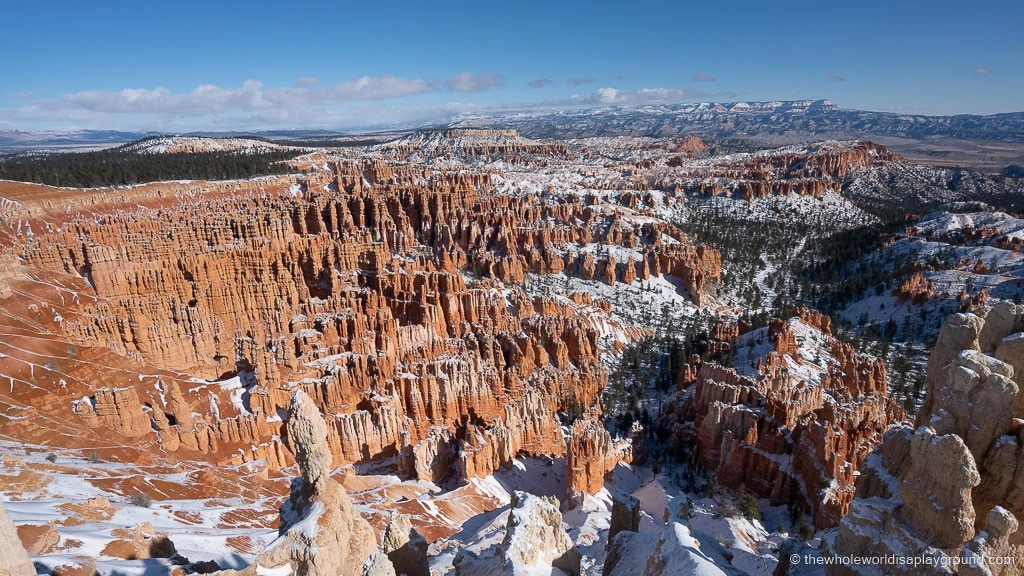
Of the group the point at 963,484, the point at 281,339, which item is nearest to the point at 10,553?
the point at 963,484

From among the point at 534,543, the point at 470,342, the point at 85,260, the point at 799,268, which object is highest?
the point at 85,260

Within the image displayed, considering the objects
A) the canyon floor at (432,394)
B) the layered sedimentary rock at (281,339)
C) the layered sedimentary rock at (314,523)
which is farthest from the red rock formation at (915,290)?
the layered sedimentary rock at (314,523)

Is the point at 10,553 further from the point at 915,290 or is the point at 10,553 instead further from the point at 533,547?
the point at 915,290

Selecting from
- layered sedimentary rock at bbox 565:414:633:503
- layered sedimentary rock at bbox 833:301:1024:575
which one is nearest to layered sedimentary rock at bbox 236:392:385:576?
layered sedimentary rock at bbox 833:301:1024:575

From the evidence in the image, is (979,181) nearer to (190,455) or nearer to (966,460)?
(966,460)

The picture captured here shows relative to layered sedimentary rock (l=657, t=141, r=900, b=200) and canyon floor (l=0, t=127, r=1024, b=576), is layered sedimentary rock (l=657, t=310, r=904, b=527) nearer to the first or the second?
canyon floor (l=0, t=127, r=1024, b=576)

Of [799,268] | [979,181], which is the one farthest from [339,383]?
[979,181]
